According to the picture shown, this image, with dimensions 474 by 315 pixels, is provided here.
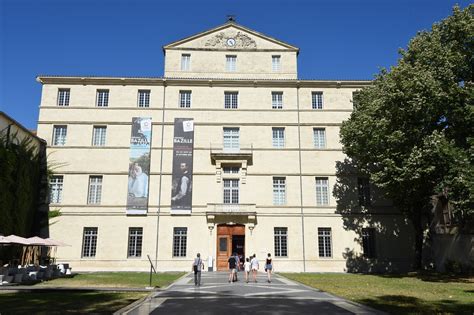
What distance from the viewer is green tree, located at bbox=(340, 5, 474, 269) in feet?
71.9

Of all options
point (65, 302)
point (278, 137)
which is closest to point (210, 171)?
point (278, 137)

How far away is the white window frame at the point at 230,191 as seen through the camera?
32.0m

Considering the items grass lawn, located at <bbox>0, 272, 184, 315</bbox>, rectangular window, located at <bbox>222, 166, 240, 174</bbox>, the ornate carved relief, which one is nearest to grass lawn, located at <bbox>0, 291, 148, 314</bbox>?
grass lawn, located at <bbox>0, 272, 184, 315</bbox>

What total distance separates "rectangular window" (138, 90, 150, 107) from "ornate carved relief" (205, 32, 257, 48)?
6.97m

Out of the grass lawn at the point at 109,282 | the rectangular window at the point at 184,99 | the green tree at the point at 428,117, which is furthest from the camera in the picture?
the rectangular window at the point at 184,99

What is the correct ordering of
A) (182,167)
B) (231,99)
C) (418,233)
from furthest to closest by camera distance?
(231,99) < (182,167) < (418,233)

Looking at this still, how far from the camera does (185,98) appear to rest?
34250mm

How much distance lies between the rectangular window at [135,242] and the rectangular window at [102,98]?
435 inches

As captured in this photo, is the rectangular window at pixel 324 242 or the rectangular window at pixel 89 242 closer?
the rectangular window at pixel 89 242

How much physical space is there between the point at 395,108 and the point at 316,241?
12.6 m

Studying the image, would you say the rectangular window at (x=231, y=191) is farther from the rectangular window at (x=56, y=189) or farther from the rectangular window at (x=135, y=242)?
the rectangular window at (x=56, y=189)

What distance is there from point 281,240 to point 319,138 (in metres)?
9.23

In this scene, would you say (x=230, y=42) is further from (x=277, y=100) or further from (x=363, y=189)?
(x=363, y=189)

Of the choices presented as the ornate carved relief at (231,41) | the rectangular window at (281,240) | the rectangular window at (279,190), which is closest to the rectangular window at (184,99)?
the ornate carved relief at (231,41)
